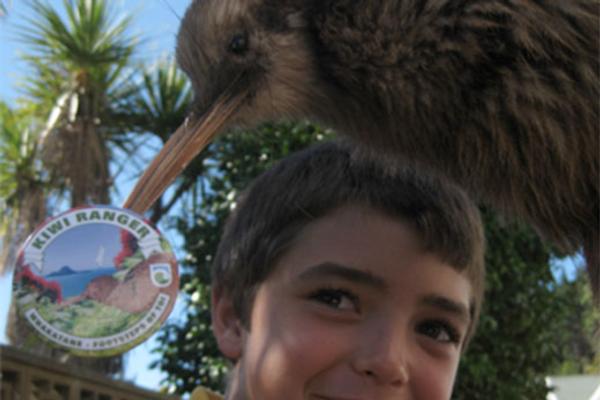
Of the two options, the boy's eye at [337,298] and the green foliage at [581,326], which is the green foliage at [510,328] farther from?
the boy's eye at [337,298]

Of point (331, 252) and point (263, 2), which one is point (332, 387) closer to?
point (331, 252)

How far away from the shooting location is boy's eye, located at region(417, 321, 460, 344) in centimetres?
113

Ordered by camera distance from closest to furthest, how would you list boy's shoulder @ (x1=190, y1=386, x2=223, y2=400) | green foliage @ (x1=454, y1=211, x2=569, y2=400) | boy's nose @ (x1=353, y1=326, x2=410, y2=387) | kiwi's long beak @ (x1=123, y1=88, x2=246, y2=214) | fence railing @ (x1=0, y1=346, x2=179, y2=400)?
fence railing @ (x1=0, y1=346, x2=179, y2=400) → kiwi's long beak @ (x1=123, y1=88, x2=246, y2=214) → boy's nose @ (x1=353, y1=326, x2=410, y2=387) → boy's shoulder @ (x1=190, y1=386, x2=223, y2=400) → green foliage @ (x1=454, y1=211, x2=569, y2=400)

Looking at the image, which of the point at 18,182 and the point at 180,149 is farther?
the point at 180,149

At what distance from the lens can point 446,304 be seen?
3.71 feet

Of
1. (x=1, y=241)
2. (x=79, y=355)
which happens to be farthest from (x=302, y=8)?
(x=79, y=355)

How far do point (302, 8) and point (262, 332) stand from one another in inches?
19.5

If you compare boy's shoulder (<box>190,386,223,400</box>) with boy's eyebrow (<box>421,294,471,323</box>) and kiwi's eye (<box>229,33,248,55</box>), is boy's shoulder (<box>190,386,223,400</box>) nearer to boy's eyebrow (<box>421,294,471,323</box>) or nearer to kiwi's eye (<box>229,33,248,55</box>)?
boy's eyebrow (<box>421,294,471,323</box>)

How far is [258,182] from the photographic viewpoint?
1.35m

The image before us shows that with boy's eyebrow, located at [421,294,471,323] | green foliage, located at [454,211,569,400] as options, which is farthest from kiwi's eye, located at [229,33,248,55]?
green foliage, located at [454,211,569,400]

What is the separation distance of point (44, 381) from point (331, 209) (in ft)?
2.54

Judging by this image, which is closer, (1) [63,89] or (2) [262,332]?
(1) [63,89]

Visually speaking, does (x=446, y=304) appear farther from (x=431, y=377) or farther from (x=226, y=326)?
(x=226, y=326)

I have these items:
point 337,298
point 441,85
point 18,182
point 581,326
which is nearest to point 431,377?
point 337,298
